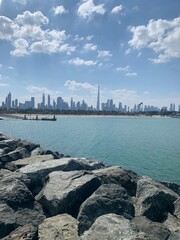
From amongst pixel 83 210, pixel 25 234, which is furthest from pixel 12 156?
pixel 25 234

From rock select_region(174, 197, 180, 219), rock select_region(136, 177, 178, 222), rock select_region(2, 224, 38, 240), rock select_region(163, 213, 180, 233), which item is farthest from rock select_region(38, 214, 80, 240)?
rock select_region(174, 197, 180, 219)

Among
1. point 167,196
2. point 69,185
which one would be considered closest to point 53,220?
point 69,185

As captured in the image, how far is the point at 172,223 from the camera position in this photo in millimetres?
9195

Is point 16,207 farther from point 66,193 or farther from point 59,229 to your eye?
point 59,229

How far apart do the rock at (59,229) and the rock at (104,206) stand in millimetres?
361

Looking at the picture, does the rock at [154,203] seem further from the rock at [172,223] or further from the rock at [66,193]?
the rock at [66,193]

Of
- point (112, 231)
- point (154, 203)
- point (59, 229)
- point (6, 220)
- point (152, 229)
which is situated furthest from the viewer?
point (154, 203)

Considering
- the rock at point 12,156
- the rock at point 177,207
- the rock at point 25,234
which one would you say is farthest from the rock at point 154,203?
the rock at point 12,156

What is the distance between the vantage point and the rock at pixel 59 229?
7.58 m

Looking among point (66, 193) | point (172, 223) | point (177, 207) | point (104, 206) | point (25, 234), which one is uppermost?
point (66, 193)

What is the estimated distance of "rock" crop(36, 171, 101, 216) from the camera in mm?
9617

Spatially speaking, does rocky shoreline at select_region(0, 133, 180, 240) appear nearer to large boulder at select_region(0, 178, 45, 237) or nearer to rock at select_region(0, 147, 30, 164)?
large boulder at select_region(0, 178, 45, 237)

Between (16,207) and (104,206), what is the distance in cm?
261

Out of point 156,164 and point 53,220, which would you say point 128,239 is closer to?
point 53,220
